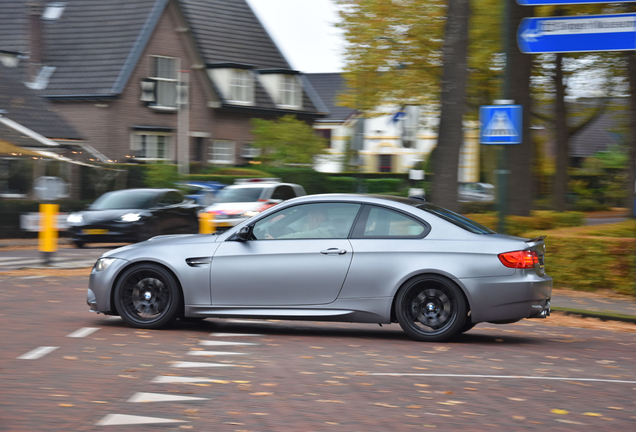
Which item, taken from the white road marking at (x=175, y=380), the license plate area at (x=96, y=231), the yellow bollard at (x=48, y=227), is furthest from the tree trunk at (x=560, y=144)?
the white road marking at (x=175, y=380)

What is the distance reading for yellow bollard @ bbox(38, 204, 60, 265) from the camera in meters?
15.8

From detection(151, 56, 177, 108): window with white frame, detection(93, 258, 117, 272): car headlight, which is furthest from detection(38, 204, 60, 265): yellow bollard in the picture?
detection(151, 56, 177, 108): window with white frame

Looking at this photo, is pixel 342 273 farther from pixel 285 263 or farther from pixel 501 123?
pixel 501 123

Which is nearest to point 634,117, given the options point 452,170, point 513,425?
point 452,170

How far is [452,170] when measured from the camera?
1468cm

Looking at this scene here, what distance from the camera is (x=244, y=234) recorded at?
8.75 m

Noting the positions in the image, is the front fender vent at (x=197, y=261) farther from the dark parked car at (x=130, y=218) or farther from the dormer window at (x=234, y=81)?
the dormer window at (x=234, y=81)

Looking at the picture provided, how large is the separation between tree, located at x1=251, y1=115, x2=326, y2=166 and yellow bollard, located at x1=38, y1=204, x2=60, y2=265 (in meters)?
24.1

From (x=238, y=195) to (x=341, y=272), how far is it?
1468cm

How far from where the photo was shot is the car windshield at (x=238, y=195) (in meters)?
22.8

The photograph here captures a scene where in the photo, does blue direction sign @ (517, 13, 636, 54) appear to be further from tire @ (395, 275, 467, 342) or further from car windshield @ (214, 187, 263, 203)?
car windshield @ (214, 187, 263, 203)

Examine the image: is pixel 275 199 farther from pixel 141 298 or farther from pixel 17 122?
pixel 141 298

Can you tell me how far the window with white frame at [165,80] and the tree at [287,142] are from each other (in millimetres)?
4271

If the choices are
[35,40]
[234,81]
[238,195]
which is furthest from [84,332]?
[234,81]
